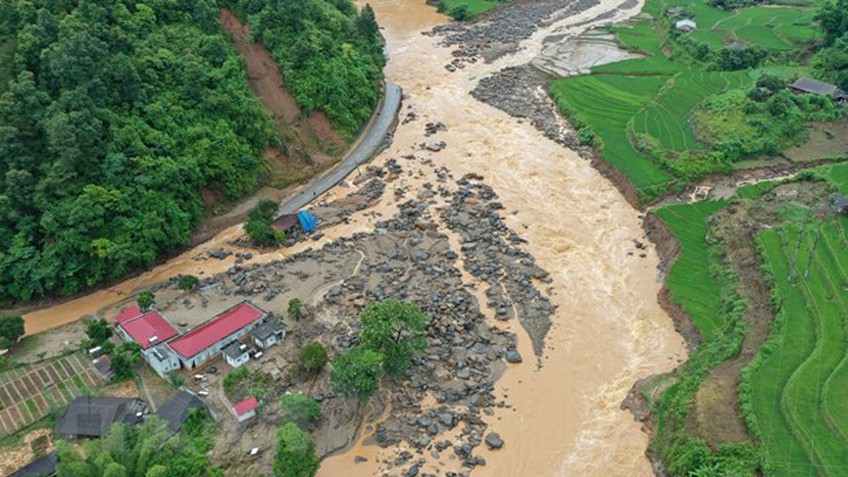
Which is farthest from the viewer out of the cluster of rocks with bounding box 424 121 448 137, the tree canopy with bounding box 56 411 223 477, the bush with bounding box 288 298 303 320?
the cluster of rocks with bounding box 424 121 448 137

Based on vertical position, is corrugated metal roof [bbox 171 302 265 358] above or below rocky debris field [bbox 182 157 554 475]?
above

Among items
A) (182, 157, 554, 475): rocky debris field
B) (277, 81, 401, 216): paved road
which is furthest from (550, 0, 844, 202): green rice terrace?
(277, 81, 401, 216): paved road

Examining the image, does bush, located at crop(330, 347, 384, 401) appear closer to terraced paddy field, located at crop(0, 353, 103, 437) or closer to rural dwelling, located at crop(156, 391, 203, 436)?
rural dwelling, located at crop(156, 391, 203, 436)

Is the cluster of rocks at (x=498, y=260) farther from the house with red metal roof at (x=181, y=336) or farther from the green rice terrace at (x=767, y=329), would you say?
the house with red metal roof at (x=181, y=336)

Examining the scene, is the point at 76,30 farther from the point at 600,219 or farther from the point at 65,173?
the point at 600,219

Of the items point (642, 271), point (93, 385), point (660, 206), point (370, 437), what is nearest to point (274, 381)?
point (370, 437)

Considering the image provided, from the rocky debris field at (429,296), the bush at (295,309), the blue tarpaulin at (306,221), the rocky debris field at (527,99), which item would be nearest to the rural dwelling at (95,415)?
the rocky debris field at (429,296)

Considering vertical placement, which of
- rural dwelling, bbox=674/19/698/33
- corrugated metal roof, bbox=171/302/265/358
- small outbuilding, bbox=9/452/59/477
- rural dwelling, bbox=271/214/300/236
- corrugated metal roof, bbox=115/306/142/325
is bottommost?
small outbuilding, bbox=9/452/59/477
